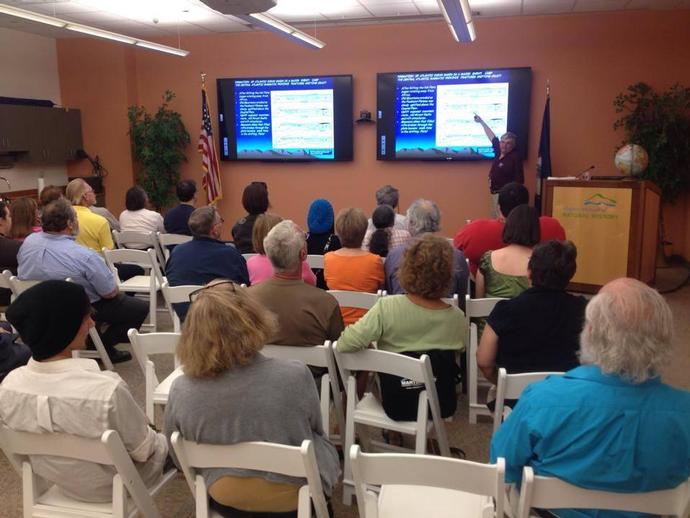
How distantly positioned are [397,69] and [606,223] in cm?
344

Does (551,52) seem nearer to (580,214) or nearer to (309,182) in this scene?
(580,214)

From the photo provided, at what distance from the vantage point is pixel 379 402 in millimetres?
2699

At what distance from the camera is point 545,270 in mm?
2463

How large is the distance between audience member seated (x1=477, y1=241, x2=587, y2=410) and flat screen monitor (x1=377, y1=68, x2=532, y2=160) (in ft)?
Result: 17.4

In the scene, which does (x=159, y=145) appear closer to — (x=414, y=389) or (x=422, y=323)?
(x=422, y=323)

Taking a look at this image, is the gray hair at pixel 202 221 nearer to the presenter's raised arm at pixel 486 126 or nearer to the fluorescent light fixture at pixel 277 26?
the fluorescent light fixture at pixel 277 26

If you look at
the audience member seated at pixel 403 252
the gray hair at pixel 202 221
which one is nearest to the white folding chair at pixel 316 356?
the audience member seated at pixel 403 252

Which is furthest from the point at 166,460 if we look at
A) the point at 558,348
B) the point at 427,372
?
the point at 558,348

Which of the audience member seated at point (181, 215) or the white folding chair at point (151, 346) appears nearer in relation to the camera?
the white folding chair at point (151, 346)

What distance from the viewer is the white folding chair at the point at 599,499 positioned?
1.54 meters

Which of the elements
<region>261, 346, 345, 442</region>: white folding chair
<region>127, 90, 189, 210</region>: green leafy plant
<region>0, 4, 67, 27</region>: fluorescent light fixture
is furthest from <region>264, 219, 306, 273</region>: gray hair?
<region>127, 90, 189, 210</region>: green leafy plant

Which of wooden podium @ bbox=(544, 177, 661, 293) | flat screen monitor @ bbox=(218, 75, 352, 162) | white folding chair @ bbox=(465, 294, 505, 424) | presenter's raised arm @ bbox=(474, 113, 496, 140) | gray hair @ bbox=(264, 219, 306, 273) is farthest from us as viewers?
flat screen monitor @ bbox=(218, 75, 352, 162)

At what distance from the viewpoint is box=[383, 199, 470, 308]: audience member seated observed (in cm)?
350

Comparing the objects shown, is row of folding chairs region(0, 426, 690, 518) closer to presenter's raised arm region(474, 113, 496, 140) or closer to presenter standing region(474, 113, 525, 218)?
presenter standing region(474, 113, 525, 218)
